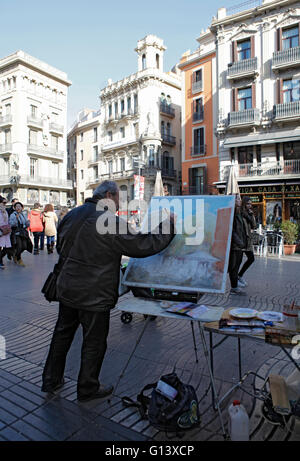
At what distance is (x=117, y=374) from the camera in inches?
130

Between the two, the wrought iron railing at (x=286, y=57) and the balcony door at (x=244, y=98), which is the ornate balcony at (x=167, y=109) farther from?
the wrought iron railing at (x=286, y=57)

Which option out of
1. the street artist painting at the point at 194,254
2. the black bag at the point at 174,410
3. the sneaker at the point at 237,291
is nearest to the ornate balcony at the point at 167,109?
the sneaker at the point at 237,291

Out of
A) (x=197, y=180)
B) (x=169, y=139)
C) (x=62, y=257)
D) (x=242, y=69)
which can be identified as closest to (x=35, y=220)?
(x=62, y=257)

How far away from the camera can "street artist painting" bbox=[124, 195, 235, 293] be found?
3119 mm

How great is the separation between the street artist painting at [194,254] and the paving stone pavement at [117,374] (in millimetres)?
897

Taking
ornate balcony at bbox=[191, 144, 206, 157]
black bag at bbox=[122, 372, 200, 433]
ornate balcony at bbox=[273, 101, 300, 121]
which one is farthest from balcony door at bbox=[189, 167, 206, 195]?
black bag at bbox=[122, 372, 200, 433]

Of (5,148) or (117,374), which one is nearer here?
(117,374)

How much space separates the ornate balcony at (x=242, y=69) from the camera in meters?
22.5

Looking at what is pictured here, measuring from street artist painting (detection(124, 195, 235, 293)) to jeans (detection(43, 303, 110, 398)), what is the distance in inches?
27.1

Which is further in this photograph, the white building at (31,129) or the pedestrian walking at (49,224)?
the white building at (31,129)

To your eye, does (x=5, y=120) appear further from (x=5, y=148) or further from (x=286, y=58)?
(x=286, y=58)

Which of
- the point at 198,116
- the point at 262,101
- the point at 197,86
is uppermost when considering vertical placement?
the point at 197,86

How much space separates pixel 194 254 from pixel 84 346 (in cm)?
131

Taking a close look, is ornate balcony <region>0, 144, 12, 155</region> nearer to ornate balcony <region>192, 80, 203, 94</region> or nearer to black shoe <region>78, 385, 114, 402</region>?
ornate balcony <region>192, 80, 203, 94</region>
